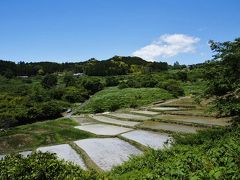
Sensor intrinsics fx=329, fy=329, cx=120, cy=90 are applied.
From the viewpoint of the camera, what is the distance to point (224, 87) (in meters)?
15.7

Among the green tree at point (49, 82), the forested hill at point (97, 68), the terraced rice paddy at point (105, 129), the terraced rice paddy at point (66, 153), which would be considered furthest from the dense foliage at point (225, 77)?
the forested hill at point (97, 68)

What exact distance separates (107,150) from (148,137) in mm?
4075

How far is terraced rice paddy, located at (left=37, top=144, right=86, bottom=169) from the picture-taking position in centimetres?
1834

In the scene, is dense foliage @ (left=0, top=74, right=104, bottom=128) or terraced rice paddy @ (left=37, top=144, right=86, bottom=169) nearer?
terraced rice paddy @ (left=37, top=144, right=86, bottom=169)

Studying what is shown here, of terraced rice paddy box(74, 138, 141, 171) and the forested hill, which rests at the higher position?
the forested hill

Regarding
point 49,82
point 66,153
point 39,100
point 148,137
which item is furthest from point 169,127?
point 49,82

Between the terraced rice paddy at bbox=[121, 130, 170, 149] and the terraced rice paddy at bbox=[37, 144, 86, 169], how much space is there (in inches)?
172

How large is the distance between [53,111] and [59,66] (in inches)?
4019

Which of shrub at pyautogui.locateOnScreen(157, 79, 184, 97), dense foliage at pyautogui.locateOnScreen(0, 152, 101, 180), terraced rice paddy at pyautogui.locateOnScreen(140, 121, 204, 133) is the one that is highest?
shrub at pyautogui.locateOnScreen(157, 79, 184, 97)

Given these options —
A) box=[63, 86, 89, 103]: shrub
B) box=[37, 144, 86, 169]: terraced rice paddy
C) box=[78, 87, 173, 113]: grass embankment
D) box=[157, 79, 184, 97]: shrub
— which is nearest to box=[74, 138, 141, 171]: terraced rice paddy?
box=[37, 144, 86, 169]: terraced rice paddy

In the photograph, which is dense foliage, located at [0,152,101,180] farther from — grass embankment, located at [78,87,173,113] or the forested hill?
the forested hill

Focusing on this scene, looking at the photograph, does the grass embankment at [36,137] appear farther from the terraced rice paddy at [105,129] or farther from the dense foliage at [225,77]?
the dense foliage at [225,77]

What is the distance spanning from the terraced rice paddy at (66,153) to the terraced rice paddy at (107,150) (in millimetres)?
707

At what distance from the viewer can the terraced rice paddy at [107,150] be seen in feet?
57.5
